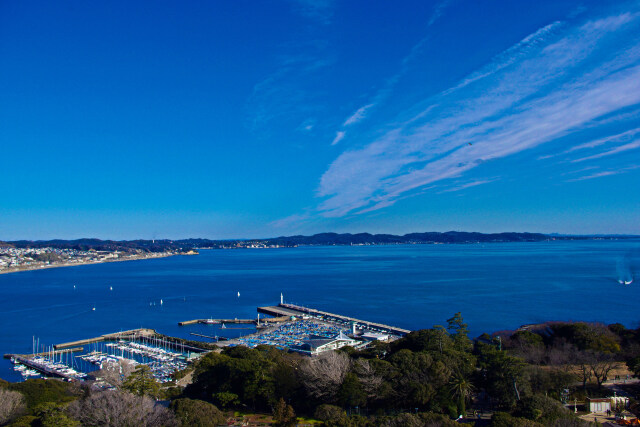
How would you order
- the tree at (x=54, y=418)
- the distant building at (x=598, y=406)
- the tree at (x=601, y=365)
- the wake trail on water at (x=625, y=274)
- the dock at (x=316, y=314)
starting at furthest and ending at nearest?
the wake trail on water at (x=625, y=274) → the dock at (x=316, y=314) → the tree at (x=601, y=365) → the distant building at (x=598, y=406) → the tree at (x=54, y=418)

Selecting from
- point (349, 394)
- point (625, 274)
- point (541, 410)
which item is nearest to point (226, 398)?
point (349, 394)

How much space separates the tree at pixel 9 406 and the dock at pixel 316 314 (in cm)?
2326

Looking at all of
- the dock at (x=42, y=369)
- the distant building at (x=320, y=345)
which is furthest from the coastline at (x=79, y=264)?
the distant building at (x=320, y=345)

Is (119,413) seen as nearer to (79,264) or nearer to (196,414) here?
(196,414)

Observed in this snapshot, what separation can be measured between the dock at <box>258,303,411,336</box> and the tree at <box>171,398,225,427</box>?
20.5 meters

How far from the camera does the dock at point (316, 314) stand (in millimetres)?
31422

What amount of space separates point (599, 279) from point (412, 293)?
Result: 2793cm

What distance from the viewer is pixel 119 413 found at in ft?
34.4

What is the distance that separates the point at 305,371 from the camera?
14031mm

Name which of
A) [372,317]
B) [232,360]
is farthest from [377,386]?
[372,317]

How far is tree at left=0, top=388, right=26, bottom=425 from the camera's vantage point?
38.4 feet

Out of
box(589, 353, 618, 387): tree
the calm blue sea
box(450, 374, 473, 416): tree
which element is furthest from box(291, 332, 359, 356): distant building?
box(589, 353, 618, 387): tree

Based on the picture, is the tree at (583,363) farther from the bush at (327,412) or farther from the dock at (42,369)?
the dock at (42,369)

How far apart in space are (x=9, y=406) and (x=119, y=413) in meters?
4.08
